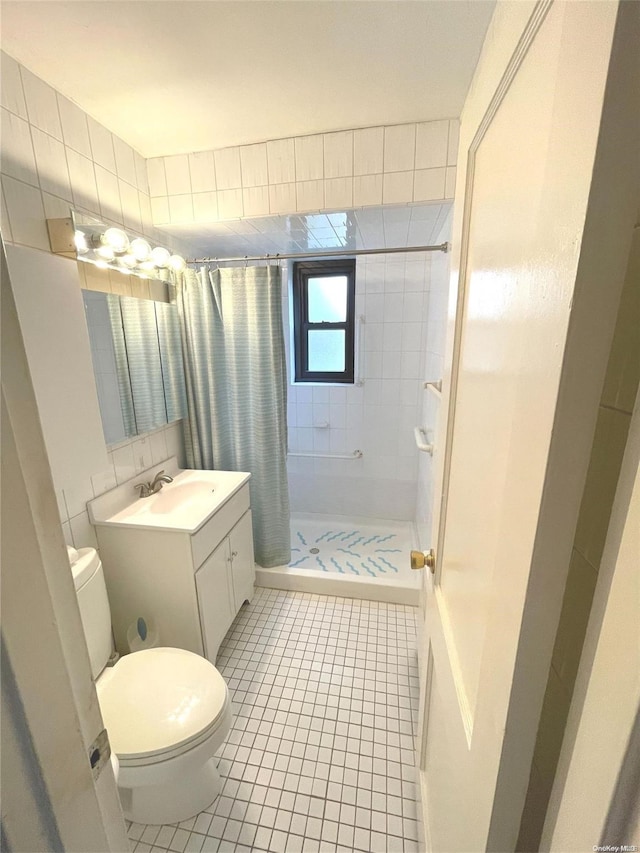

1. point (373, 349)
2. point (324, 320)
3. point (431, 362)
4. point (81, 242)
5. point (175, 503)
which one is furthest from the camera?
point (324, 320)

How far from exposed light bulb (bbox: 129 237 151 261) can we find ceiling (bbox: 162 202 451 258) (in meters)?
0.29

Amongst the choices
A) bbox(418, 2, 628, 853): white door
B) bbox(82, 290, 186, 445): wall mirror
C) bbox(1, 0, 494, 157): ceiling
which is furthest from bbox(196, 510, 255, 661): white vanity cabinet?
bbox(1, 0, 494, 157): ceiling

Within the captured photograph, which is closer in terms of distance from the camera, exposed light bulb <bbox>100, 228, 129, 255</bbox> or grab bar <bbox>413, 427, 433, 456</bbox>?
exposed light bulb <bbox>100, 228, 129, 255</bbox>

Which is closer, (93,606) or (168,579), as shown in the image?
(93,606)

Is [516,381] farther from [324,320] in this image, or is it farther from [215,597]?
[324,320]

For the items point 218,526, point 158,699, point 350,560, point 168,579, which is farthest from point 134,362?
point 350,560

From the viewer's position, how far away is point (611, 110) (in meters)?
0.26

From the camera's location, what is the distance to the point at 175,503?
1.82 m

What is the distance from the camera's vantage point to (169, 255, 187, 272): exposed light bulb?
183 centimetres

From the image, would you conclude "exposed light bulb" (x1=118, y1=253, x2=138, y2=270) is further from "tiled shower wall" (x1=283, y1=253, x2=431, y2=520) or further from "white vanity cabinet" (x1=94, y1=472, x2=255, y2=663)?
"tiled shower wall" (x1=283, y1=253, x2=431, y2=520)

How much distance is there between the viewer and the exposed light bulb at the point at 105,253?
1.46 meters

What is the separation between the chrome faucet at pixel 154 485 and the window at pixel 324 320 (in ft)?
4.56

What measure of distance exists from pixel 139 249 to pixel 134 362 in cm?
51

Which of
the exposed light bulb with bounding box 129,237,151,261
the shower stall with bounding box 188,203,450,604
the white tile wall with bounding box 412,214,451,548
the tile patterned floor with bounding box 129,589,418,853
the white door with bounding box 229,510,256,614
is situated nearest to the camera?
the tile patterned floor with bounding box 129,589,418,853
